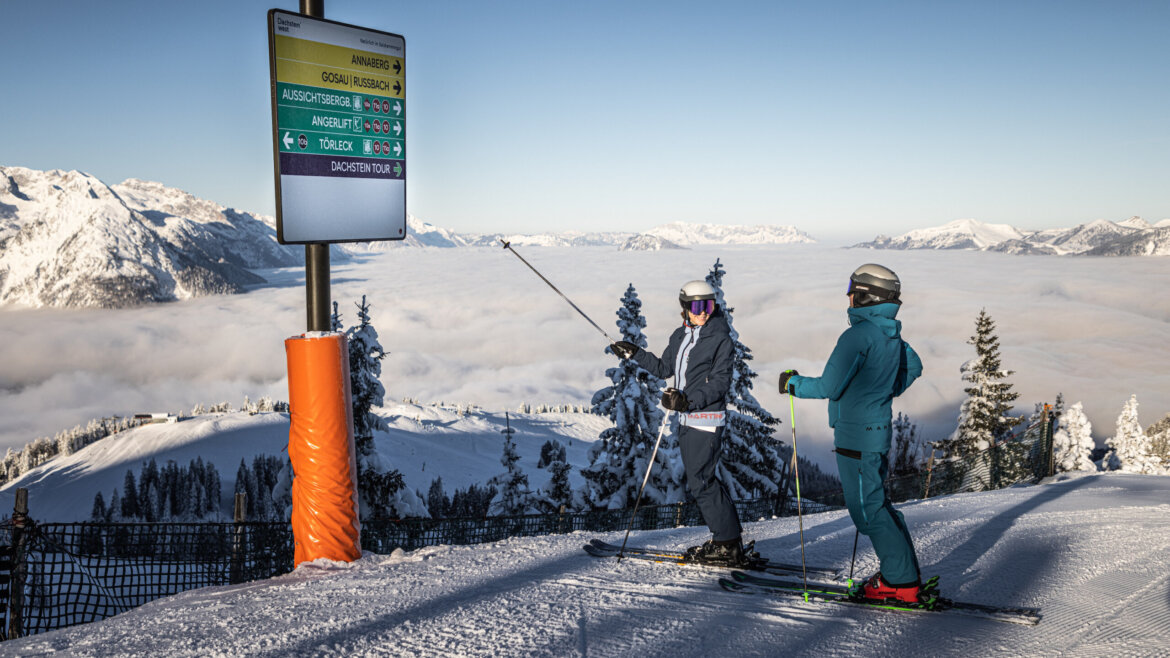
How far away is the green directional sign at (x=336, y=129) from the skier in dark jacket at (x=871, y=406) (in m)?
4.05

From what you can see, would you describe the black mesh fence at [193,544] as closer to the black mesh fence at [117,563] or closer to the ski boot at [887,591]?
the black mesh fence at [117,563]

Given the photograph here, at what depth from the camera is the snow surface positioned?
3.76 metres

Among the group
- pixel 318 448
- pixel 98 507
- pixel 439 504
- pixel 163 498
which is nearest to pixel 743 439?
pixel 318 448

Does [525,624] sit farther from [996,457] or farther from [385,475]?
[385,475]

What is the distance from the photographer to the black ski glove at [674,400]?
539cm

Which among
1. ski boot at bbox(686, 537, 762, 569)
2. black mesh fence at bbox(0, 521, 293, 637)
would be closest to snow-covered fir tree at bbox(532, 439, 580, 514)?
black mesh fence at bbox(0, 521, 293, 637)

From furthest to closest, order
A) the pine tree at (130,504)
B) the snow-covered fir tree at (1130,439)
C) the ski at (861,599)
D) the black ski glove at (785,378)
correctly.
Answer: the pine tree at (130,504)
the snow-covered fir tree at (1130,439)
the black ski glove at (785,378)
the ski at (861,599)

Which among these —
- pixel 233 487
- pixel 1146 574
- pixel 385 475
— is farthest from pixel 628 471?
pixel 233 487

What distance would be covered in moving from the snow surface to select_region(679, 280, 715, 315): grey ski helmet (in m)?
2.15

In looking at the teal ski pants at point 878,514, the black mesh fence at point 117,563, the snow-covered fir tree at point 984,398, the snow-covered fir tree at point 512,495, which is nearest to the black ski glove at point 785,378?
the teal ski pants at point 878,514

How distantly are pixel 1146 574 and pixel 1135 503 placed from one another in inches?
234

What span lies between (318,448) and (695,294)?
11.3 feet

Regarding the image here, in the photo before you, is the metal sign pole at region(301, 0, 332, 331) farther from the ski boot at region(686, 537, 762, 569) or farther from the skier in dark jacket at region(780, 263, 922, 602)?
the skier in dark jacket at region(780, 263, 922, 602)

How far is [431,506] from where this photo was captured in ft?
383
